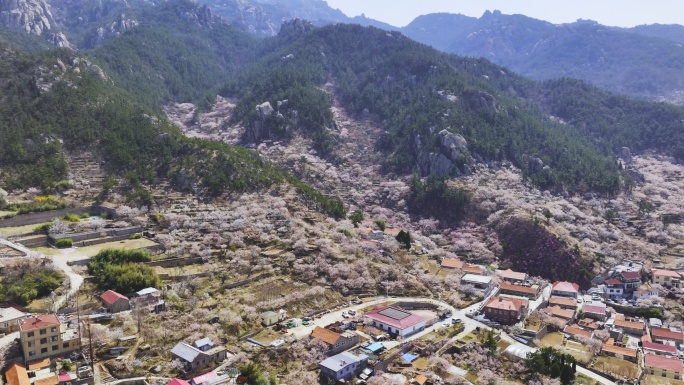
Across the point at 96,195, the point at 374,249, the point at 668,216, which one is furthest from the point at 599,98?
the point at 96,195

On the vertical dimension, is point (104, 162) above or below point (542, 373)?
above

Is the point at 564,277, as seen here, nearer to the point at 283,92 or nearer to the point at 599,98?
the point at 283,92

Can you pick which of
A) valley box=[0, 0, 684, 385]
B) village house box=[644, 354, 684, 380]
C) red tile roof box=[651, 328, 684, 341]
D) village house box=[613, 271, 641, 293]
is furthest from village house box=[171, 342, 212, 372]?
village house box=[613, 271, 641, 293]

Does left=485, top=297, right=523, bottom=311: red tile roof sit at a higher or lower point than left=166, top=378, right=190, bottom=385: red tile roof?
lower

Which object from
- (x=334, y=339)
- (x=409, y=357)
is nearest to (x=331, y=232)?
(x=334, y=339)

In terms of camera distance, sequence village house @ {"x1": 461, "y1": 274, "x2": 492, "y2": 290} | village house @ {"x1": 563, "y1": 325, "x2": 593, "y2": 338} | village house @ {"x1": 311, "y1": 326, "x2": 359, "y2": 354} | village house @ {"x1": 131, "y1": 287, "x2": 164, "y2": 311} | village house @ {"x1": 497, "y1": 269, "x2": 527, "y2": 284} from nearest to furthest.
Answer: village house @ {"x1": 311, "y1": 326, "x2": 359, "y2": 354} → village house @ {"x1": 131, "y1": 287, "x2": 164, "y2": 311} → village house @ {"x1": 563, "y1": 325, "x2": 593, "y2": 338} → village house @ {"x1": 461, "y1": 274, "x2": 492, "y2": 290} → village house @ {"x1": 497, "y1": 269, "x2": 527, "y2": 284}

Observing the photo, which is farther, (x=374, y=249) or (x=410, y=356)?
(x=374, y=249)

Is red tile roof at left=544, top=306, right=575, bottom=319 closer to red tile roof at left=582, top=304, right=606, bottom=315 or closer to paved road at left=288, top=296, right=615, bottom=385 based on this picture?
red tile roof at left=582, top=304, right=606, bottom=315
